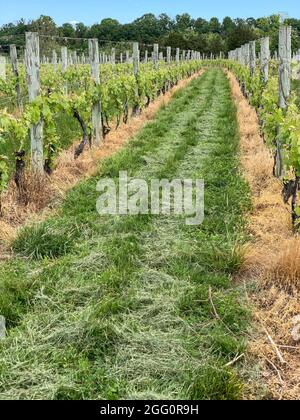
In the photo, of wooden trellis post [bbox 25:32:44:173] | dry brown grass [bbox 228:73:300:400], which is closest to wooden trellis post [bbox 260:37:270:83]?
dry brown grass [bbox 228:73:300:400]

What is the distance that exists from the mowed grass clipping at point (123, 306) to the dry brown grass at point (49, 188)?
258 mm

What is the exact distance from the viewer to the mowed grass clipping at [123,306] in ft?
10.0

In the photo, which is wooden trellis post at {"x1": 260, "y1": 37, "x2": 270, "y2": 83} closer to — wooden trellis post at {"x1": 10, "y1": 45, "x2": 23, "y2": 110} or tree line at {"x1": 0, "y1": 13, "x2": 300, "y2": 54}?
wooden trellis post at {"x1": 10, "y1": 45, "x2": 23, "y2": 110}

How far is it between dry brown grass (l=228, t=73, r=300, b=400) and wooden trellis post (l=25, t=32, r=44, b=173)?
2.86m

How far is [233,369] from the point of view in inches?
124

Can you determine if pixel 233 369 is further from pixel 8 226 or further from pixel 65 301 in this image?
pixel 8 226

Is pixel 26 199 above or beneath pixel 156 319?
above

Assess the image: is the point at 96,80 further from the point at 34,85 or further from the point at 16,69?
the point at 16,69

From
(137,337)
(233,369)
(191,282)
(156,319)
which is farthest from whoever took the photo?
(191,282)

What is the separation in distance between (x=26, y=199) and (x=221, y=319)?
126 inches

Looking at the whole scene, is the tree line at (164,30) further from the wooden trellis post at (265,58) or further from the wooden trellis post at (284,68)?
the wooden trellis post at (284,68)

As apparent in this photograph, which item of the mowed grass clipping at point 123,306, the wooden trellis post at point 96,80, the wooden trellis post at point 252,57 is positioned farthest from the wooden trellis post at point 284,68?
the wooden trellis post at point 252,57
